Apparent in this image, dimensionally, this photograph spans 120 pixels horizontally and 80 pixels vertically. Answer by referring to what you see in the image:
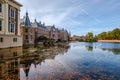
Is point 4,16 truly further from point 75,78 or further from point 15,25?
point 75,78

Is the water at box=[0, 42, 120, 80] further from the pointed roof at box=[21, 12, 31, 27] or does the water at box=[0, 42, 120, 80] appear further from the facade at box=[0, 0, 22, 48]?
the pointed roof at box=[21, 12, 31, 27]

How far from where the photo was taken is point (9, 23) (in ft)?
88.5

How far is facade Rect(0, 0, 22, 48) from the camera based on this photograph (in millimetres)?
24734

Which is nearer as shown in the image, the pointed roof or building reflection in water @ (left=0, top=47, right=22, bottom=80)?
building reflection in water @ (left=0, top=47, right=22, bottom=80)

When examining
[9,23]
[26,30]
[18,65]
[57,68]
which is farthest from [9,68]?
[26,30]

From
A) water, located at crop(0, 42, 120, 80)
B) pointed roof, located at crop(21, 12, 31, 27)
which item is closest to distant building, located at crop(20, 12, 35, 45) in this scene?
pointed roof, located at crop(21, 12, 31, 27)

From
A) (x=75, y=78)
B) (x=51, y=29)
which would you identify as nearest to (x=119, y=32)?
(x=51, y=29)

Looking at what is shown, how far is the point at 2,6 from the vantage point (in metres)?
24.7

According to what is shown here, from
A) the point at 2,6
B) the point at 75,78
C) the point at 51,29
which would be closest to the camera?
the point at 75,78

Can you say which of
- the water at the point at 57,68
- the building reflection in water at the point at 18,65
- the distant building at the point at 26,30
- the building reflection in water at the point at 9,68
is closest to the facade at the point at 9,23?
the building reflection in water at the point at 18,65

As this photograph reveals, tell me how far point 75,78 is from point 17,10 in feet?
86.4

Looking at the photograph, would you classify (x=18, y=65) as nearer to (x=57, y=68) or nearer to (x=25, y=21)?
(x=57, y=68)

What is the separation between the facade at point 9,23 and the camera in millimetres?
24734

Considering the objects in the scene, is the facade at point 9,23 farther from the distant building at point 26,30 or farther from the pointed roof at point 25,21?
the pointed roof at point 25,21
